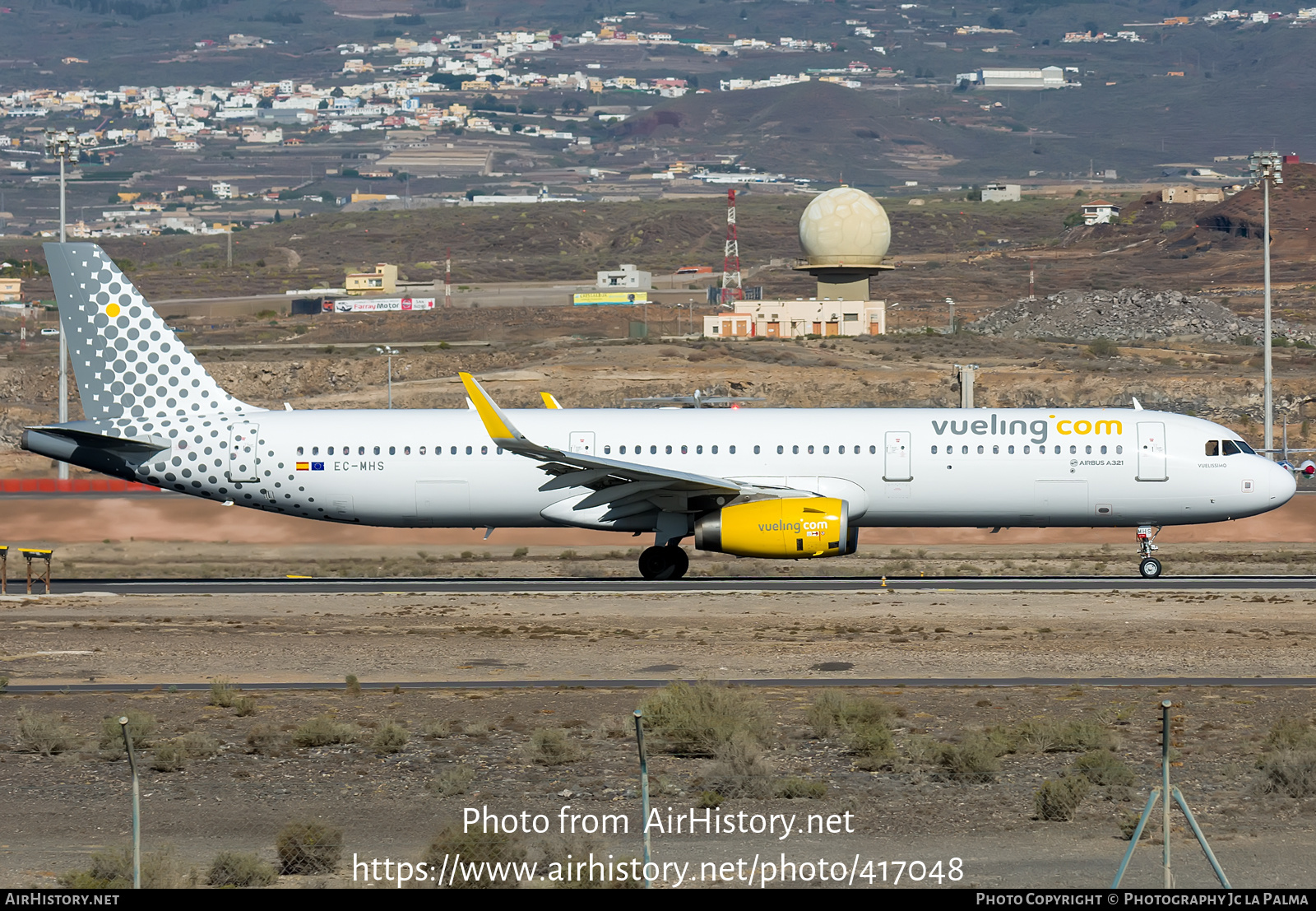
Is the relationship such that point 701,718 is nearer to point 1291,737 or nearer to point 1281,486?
point 1291,737

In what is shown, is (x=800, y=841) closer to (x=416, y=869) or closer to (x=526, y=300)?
(x=416, y=869)

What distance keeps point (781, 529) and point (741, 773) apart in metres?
16.1

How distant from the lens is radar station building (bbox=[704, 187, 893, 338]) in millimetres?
109812

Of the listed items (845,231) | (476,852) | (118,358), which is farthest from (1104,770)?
(845,231)

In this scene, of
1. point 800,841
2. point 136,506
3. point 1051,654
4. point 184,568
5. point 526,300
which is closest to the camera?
point 800,841

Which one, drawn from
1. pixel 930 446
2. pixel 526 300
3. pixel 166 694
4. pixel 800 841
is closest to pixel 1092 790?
pixel 800 841

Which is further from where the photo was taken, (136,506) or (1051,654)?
(136,506)

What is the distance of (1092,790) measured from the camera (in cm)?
1769

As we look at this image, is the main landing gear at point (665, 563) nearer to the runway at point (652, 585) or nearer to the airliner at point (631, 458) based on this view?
the airliner at point (631, 458)

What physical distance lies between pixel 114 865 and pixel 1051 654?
1705cm

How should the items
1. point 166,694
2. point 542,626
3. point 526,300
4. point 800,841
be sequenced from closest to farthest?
point 800,841, point 166,694, point 542,626, point 526,300

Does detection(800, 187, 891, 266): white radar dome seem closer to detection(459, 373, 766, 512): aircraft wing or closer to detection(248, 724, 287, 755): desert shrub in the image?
detection(459, 373, 766, 512): aircraft wing

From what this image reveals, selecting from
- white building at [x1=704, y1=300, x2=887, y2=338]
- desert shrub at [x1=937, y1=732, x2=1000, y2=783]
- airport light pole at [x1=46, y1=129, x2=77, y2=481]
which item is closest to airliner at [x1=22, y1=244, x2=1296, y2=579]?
desert shrub at [x1=937, y1=732, x2=1000, y2=783]

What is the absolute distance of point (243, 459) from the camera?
36.8 meters
